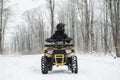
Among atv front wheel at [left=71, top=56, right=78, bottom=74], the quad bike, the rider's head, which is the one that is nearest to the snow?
atv front wheel at [left=71, top=56, right=78, bottom=74]

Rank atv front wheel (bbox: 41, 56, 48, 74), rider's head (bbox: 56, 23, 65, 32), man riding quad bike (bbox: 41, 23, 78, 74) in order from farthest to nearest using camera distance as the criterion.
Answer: rider's head (bbox: 56, 23, 65, 32) < man riding quad bike (bbox: 41, 23, 78, 74) < atv front wheel (bbox: 41, 56, 48, 74)

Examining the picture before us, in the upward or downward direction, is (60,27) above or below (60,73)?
above

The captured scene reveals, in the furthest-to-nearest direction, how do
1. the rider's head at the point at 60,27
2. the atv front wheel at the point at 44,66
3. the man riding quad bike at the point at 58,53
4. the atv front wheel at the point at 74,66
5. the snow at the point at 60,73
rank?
the rider's head at the point at 60,27 → the man riding quad bike at the point at 58,53 → the atv front wheel at the point at 44,66 → the atv front wheel at the point at 74,66 → the snow at the point at 60,73

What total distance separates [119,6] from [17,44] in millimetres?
94404

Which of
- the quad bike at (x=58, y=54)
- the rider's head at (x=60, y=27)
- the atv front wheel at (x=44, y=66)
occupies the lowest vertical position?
the atv front wheel at (x=44, y=66)

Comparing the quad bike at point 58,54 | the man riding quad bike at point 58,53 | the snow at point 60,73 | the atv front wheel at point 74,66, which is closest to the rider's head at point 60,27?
the man riding quad bike at point 58,53

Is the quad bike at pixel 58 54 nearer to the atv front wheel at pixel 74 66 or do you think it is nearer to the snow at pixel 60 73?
the atv front wheel at pixel 74 66

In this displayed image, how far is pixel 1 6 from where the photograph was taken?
46.2 meters

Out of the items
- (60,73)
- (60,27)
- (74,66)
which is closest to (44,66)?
(60,73)

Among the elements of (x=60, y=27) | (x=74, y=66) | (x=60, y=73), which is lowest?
(x=60, y=73)

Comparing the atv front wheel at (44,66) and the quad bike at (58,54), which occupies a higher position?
the quad bike at (58,54)

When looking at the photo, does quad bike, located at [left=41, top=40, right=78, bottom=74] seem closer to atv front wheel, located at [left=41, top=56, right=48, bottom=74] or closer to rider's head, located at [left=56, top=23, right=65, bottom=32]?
atv front wheel, located at [left=41, top=56, right=48, bottom=74]

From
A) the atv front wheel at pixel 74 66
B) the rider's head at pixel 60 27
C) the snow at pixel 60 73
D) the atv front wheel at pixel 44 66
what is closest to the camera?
the snow at pixel 60 73

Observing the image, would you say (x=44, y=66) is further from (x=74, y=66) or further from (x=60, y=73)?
(x=74, y=66)
